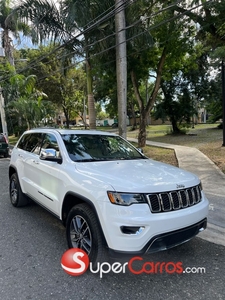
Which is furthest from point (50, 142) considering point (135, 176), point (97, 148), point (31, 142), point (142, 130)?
point (142, 130)

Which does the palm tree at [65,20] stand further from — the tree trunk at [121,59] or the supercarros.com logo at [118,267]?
the supercarros.com logo at [118,267]

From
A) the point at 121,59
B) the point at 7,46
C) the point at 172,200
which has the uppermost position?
the point at 7,46

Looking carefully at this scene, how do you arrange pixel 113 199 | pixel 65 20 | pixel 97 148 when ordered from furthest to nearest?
pixel 65 20 < pixel 97 148 < pixel 113 199

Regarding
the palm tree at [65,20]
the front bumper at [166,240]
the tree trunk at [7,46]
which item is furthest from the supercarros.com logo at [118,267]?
the tree trunk at [7,46]

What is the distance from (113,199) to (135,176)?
48 cm

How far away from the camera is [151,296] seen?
8.29ft

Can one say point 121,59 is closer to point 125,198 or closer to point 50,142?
point 50,142

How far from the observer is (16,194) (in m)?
5.24

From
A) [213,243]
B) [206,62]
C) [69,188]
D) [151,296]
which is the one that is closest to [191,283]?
[151,296]

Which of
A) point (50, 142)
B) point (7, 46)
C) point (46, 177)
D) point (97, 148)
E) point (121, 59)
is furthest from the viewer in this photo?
point (7, 46)

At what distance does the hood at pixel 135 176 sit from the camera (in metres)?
2.70

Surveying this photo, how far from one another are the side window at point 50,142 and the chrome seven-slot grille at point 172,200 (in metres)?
1.84

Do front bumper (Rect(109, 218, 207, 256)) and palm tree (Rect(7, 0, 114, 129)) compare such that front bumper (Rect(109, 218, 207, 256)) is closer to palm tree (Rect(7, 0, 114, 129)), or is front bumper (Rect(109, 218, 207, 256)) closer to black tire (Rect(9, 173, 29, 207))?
black tire (Rect(9, 173, 29, 207))

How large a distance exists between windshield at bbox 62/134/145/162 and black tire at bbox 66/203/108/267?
2.79 feet
